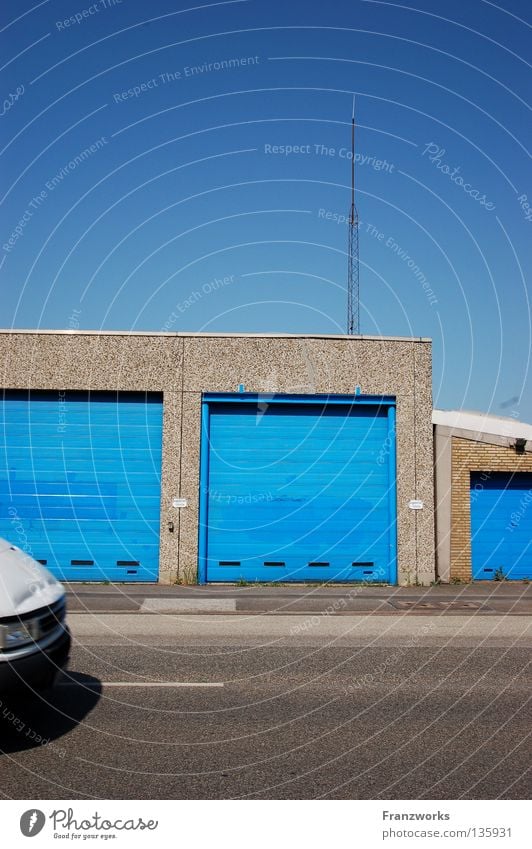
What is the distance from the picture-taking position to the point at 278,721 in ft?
19.6

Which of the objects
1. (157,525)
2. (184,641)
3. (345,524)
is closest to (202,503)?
(157,525)

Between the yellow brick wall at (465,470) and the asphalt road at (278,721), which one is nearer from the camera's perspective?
the asphalt road at (278,721)

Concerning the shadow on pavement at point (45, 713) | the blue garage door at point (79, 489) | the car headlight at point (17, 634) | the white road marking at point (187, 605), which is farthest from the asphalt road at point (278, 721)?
the blue garage door at point (79, 489)

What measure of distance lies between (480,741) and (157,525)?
11662 mm

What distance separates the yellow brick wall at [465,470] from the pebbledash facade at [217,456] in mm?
733

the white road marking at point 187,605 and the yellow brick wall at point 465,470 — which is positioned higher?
the yellow brick wall at point 465,470

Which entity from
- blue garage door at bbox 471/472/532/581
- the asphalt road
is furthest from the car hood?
blue garage door at bbox 471/472/532/581

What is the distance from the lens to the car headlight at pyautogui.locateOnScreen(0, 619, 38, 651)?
4934 mm

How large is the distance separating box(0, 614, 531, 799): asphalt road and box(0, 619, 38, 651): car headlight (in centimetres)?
51

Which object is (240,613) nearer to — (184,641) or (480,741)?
(184,641)

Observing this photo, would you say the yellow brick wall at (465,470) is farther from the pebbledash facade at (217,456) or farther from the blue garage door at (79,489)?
the blue garage door at (79,489)

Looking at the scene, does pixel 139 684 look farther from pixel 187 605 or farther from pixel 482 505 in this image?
pixel 482 505

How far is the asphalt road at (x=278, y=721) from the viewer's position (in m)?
4.63

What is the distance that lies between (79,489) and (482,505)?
9.39m
